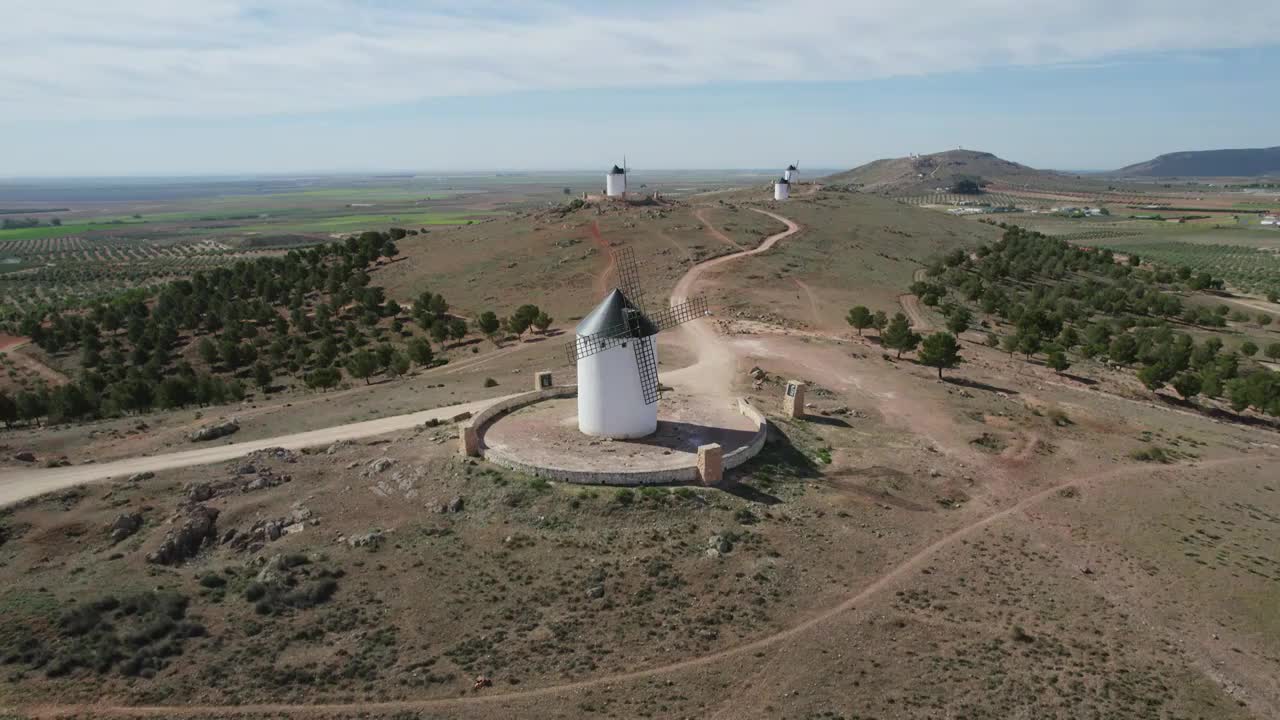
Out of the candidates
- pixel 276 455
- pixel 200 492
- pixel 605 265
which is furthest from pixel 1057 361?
pixel 200 492

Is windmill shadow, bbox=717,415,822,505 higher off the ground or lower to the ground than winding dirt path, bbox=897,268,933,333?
lower

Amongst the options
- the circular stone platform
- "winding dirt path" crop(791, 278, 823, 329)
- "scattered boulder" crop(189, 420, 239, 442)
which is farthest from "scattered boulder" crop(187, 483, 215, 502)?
"winding dirt path" crop(791, 278, 823, 329)

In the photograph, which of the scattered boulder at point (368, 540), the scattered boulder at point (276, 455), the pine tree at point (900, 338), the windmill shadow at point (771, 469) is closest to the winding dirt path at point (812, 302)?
the pine tree at point (900, 338)

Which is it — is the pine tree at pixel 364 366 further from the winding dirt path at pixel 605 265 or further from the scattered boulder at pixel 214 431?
the winding dirt path at pixel 605 265

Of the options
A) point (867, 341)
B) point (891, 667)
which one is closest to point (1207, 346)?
point (867, 341)

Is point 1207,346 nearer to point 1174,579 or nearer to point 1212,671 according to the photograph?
point 1174,579

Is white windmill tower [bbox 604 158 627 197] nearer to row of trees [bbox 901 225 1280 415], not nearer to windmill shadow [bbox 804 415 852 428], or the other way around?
row of trees [bbox 901 225 1280 415]

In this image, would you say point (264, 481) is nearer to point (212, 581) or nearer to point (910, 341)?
point (212, 581)
